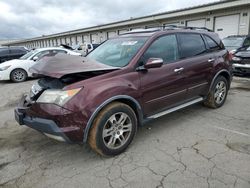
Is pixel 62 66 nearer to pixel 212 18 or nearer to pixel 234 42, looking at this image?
pixel 234 42

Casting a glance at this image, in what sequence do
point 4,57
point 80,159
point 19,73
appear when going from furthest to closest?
point 4,57 → point 19,73 → point 80,159

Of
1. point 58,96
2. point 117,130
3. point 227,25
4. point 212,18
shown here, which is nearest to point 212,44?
point 117,130

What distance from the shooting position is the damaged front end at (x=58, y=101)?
2.85m

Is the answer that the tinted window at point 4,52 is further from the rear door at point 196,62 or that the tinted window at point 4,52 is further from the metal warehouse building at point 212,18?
the rear door at point 196,62

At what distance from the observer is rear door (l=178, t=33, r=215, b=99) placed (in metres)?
4.23

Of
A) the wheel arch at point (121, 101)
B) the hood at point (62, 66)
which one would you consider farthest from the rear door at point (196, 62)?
the hood at point (62, 66)

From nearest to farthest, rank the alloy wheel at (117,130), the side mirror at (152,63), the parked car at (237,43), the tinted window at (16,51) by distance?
1. the alloy wheel at (117,130)
2. the side mirror at (152,63)
3. the parked car at (237,43)
4. the tinted window at (16,51)

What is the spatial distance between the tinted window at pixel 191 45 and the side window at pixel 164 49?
0.63ft

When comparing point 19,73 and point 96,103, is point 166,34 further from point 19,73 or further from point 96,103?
point 19,73

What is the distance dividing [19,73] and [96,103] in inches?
343

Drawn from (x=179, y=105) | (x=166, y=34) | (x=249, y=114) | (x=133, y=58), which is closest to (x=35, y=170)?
(x=133, y=58)

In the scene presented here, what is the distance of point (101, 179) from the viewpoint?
2.78 metres

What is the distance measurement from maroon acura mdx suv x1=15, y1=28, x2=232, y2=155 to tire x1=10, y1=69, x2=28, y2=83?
23.5 ft

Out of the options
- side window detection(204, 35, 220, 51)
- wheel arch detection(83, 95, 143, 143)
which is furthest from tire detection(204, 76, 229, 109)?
wheel arch detection(83, 95, 143, 143)
